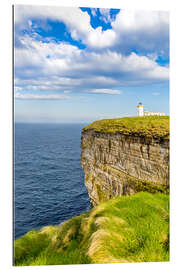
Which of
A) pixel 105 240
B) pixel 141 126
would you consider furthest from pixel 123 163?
pixel 105 240

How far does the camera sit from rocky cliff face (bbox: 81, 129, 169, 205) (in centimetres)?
523

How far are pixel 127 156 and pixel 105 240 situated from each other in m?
4.46

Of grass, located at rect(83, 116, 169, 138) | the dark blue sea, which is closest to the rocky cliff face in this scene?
grass, located at rect(83, 116, 169, 138)

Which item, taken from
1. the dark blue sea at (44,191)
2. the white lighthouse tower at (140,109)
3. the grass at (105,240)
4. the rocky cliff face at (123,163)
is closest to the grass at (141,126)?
the rocky cliff face at (123,163)

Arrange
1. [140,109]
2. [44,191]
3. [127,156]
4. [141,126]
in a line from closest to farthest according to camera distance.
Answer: [140,109] < [141,126] < [127,156] < [44,191]

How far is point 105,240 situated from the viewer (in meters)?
3.08

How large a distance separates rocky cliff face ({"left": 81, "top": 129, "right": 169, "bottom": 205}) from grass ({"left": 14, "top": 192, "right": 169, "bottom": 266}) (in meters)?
1.56

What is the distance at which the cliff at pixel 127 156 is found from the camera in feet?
17.0

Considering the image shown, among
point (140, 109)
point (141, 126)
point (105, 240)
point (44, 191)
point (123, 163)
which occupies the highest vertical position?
point (140, 109)

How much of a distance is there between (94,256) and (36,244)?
1.38m

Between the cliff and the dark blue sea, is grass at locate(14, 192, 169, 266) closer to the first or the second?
the cliff

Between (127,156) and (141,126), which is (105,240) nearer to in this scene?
(141,126)

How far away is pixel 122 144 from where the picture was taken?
762 cm
